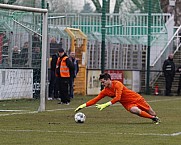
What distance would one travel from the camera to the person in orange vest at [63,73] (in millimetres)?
24938

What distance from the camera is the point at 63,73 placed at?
2502 centimetres

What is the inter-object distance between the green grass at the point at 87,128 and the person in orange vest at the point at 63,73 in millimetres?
2769

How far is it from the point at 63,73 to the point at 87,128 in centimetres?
947

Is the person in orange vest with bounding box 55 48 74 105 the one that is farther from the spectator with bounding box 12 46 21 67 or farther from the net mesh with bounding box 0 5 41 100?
the spectator with bounding box 12 46 21 67

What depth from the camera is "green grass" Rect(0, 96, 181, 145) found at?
43.0 ft

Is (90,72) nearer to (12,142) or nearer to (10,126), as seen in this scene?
(10,126)

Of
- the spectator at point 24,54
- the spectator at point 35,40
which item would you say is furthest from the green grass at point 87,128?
the spectator at point 35,40

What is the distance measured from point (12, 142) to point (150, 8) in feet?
78.6

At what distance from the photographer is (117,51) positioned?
35000mm

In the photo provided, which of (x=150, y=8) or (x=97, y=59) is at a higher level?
(x=150, y=8)

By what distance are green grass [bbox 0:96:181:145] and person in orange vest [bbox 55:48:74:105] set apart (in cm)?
277

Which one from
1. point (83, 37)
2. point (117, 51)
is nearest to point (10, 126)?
point (83, 37)

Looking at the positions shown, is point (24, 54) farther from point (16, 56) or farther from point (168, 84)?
point (168, 84)

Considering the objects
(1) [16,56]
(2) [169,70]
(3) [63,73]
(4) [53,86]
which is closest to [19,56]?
(1) [16,56]
